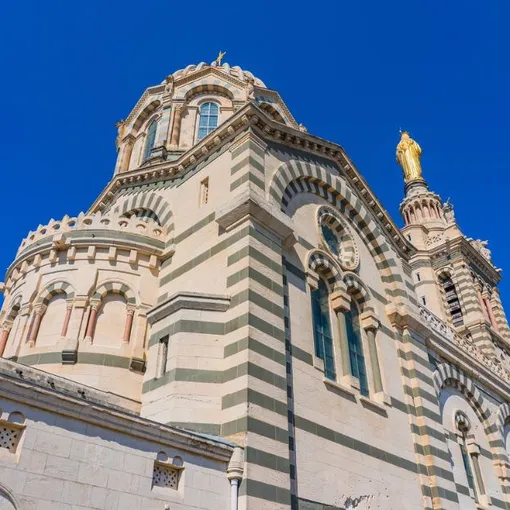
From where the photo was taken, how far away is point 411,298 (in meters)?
18.8

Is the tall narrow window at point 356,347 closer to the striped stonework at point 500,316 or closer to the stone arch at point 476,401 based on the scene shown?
the stone arch at point 476,401

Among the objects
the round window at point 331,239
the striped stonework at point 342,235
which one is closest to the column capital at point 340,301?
the striped stonework at point 342,235

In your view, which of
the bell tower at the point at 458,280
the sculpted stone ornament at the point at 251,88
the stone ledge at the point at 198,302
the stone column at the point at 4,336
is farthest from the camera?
the bell tower at the point at 458,280

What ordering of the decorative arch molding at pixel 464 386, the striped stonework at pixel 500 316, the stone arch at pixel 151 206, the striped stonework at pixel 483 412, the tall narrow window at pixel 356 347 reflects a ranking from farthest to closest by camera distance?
the striped stonework at pixel 500 316 → the striped stonework at pixel 483 412 → the decorative arch molding at pixel 464 386 → the stone arch at pixel 151 206 → the tall narrow window at pixel 356 347

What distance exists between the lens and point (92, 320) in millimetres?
14078

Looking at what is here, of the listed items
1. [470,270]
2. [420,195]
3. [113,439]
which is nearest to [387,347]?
[113,439]

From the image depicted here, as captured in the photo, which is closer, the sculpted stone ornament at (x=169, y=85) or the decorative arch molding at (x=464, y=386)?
the decorative arch molding at (x=464, y=386)

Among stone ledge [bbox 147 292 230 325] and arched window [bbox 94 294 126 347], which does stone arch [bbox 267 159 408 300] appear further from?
arched window [bbox 94 294 126 347]

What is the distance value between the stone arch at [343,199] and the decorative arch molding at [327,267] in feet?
5.56

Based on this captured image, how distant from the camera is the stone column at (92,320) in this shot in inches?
545

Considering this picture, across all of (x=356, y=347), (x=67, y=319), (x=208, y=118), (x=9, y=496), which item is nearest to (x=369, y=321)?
(x=356, y=347)

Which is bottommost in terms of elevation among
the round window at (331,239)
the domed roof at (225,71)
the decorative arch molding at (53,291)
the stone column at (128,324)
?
the stone column at (128,324)

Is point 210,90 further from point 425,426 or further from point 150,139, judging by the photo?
point 425,426

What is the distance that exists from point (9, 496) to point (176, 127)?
59.0ft
